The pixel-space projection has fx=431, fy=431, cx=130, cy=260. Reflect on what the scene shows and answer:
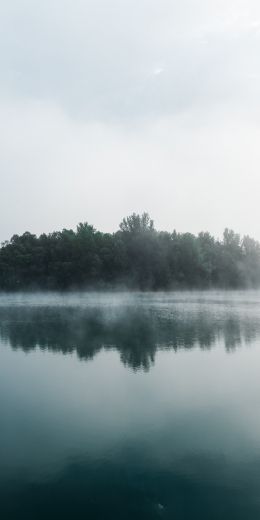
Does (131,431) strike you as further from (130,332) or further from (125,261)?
(125,261)

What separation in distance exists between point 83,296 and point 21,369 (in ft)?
217

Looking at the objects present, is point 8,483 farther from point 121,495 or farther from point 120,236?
point 120,236

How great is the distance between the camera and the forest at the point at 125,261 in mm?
97938

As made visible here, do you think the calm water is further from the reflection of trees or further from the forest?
the forest

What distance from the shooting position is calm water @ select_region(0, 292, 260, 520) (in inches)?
438

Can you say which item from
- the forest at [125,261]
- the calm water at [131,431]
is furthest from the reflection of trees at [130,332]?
the forest at [125,261]

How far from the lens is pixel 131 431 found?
1537 cm

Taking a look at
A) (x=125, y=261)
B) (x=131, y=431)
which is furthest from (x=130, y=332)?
(x=125, y=261)

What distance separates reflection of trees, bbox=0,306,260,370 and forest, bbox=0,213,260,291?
145ft

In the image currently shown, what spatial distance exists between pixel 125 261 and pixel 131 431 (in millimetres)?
81907

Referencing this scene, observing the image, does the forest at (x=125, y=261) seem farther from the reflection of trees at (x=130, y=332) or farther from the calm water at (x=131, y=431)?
the calm water at (x=131, y=431)

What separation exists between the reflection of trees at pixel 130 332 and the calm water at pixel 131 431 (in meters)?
0.39

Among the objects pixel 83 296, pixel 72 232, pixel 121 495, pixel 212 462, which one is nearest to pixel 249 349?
pixel 212 462

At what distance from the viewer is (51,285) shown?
10044 centimetres
